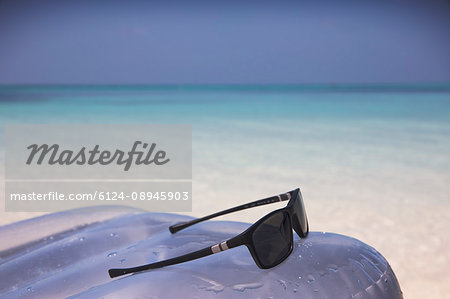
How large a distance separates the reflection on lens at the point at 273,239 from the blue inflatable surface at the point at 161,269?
13mm

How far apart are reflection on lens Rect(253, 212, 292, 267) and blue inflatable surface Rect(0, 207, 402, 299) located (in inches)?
0.5

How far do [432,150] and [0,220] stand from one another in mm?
2990

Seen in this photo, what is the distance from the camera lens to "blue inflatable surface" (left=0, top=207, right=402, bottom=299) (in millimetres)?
671

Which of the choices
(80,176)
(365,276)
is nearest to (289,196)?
(365,276)

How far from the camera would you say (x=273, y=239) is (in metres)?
0.72

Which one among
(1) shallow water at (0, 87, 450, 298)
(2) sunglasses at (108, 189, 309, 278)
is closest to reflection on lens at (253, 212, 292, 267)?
(2) sunglasses at (108, 189, 309, 278)

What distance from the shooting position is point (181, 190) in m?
2.92

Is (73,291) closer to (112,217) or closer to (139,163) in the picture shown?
(112,217)

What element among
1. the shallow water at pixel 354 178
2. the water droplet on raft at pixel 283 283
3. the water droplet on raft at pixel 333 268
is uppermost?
the water droplet on raft at pixel 333 268

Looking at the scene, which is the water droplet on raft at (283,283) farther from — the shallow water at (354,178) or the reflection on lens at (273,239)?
the shallow water at (354,178)

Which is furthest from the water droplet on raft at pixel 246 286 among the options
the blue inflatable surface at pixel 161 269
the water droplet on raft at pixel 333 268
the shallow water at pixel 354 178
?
the shallow water at pixel 354 178

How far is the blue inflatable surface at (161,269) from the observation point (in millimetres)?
671

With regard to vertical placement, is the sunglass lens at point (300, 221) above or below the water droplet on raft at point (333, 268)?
above

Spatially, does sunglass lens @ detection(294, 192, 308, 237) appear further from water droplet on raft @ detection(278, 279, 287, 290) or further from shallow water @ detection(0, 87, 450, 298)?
shallow water @ detection(0, 87, 450, 298)
